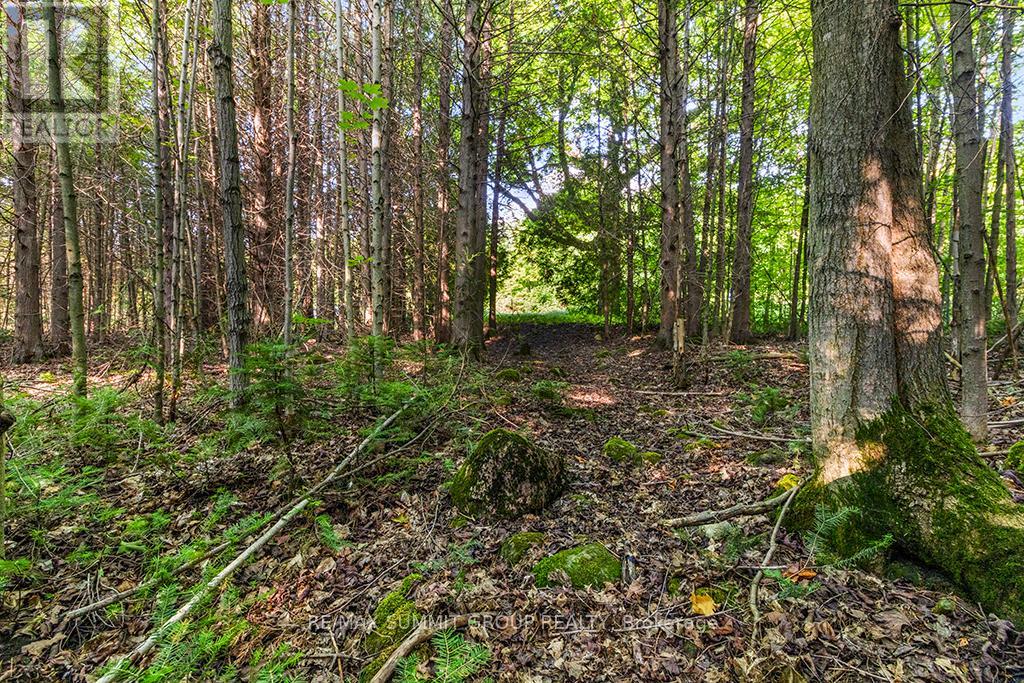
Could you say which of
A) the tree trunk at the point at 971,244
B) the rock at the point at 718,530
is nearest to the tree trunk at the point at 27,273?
the rock at the point at 718,530

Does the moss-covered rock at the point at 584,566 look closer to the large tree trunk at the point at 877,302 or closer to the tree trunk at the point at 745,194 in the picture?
the large tree trunk at the point at 877,302

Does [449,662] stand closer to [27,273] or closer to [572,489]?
[572,489]

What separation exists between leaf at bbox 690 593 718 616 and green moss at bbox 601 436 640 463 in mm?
1899

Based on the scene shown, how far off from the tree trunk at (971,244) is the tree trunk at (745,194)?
6976 millimetres

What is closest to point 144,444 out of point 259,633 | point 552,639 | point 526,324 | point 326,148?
point 259,633

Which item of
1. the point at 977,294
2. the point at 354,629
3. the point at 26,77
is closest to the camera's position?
the point at 354,629

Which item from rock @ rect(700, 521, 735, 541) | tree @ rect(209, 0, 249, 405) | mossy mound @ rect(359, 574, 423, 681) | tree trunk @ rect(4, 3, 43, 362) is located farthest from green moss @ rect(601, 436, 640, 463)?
tree trunk @ rect(4, 3, 43, 362)

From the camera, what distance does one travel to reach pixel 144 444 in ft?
13.9

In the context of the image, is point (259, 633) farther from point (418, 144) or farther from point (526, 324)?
point (526, 324)

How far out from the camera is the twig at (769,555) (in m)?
2.29

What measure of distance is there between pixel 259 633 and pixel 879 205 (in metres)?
4.33

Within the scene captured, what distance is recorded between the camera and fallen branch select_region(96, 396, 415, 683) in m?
2.04

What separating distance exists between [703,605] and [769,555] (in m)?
0.56

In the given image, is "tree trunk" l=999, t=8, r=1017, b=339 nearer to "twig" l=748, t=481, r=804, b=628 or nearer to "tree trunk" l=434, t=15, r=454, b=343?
"twig" l=748, t=481, r=804, b=628
